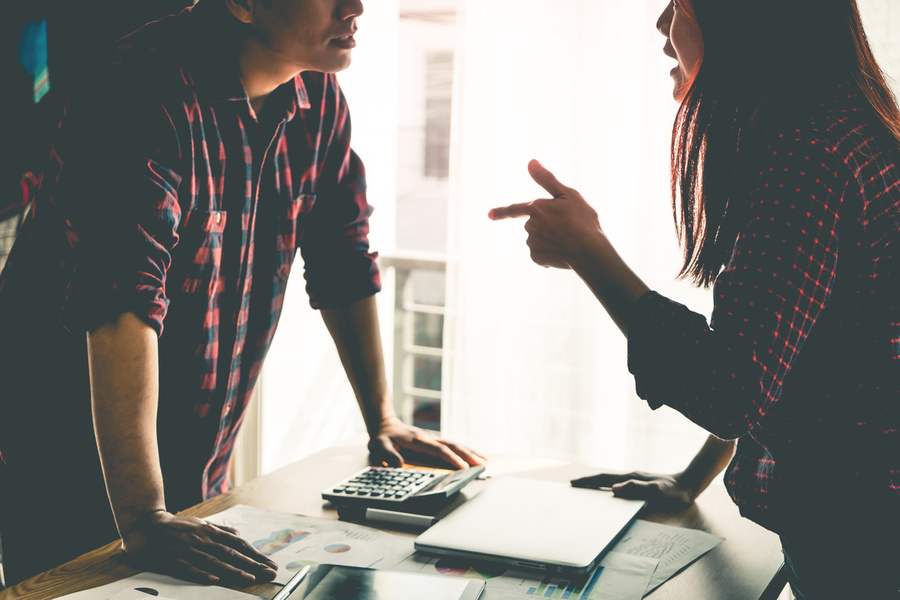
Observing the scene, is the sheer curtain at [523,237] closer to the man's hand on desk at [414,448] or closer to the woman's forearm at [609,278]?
the man's hand on desk at [414,448]

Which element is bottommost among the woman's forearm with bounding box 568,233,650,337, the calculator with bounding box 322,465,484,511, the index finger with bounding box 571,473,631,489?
the index finger with bounding box 571,473,631,489

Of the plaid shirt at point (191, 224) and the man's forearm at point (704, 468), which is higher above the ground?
the plaid shirt at point (191, 224)

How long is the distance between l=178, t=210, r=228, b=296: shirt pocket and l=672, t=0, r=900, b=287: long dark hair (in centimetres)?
66

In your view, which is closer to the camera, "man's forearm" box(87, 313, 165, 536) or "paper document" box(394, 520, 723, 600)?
"paper document" box(394, 520, 723, 600)

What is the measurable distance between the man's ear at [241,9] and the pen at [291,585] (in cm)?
80

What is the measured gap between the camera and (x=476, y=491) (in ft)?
3.55

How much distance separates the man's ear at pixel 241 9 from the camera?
1.16 meters

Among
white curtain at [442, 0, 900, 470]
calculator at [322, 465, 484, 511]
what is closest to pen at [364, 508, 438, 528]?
calculator at [322, 465, 484, 511]

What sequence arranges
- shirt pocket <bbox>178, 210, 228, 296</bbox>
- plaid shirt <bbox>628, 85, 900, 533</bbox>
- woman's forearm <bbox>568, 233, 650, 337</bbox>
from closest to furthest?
1. plaid shirt <bbox>628, 85, 900, 533</bbox>
2. woman's forearm <bbox>568, 233, 650, 337</bbox>
3. shirt pocket <bbox>178, 210, 228, 296</bbox>

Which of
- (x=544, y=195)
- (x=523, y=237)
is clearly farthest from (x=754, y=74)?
(x=523, y=237)

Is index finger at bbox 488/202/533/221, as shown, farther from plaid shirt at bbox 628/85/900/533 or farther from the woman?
plaid shirt at bbox 628/85/900/533

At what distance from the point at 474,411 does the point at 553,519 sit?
5.40 feet

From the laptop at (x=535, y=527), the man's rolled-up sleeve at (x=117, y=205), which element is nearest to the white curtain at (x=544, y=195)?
the laptop at (x=535, y=527)

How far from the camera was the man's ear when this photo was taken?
116 cm
